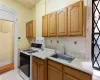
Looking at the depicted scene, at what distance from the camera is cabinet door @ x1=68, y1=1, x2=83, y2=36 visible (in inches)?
63.9

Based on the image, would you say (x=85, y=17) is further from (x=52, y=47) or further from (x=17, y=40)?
(x=17, y=40)

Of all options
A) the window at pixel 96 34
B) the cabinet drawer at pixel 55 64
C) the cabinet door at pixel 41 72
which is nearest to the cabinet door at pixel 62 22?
the window at pixel 96 34

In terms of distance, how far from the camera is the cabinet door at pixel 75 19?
63.9 inches

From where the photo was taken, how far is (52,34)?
2.30 m

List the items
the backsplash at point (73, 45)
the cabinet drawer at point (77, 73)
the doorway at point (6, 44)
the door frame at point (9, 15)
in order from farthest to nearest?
1. the doorway at point (6, 44)
2. the door frame at point (9, 15)
3. the backsplash at point (73, 45)
4. the cabinet drawer at point (77, 73)

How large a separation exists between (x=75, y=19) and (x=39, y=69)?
1411 mm

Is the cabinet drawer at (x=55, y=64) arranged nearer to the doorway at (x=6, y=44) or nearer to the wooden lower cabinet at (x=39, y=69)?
the wooden lower cabinet at (x=39, y=69)

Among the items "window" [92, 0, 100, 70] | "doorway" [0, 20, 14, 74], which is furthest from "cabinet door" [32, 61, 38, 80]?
"doorway" [0, 20, 14, 74]

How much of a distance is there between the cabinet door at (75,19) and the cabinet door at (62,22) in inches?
4.6

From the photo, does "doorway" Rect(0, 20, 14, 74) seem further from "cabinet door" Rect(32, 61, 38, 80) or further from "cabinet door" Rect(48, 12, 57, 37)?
"cabinet door" Rect(48, 12, 57, 37)

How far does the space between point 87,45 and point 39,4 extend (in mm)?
2224

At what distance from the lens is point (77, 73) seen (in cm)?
135

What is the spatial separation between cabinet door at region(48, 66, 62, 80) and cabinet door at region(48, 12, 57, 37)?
2.92ft

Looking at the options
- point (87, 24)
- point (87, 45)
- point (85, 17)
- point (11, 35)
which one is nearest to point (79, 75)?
point (87, 45)
